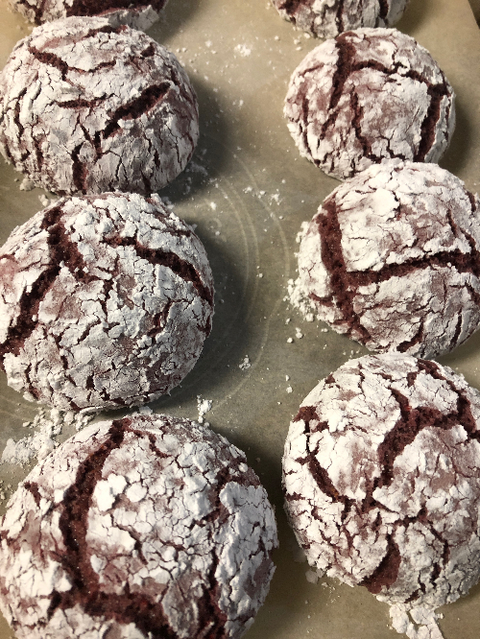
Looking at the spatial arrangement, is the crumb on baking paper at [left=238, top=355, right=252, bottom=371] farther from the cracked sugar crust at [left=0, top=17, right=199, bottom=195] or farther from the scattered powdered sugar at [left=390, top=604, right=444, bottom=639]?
the scattered powdered sugar at [left=390, top=604, right=444, bottom=639]

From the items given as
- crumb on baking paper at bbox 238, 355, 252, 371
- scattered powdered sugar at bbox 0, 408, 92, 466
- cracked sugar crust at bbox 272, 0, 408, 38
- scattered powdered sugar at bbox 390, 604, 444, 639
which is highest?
cracked sugar crust at bbox 272, 0, 408, 38

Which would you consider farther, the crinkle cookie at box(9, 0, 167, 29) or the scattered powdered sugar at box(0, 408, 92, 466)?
the crinkle cookie at box(9, 0, 167, 29)

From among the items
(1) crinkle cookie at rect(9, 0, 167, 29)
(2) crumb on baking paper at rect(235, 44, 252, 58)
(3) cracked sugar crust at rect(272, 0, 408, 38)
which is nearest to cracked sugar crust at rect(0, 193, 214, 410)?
(1) crinkle cookie at rect(9, 0, 167, 29)

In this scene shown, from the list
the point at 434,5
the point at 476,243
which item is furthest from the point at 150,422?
the point at 434,5

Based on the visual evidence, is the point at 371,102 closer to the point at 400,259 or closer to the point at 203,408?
the point at 400,259

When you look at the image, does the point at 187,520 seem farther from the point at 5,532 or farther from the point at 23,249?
the point at 23,249

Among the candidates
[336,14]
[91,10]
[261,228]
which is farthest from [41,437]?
[336,14]

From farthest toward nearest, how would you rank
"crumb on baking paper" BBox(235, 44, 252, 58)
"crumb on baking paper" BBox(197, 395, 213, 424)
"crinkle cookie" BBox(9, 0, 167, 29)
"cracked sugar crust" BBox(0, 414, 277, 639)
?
"crumb on baking paper" BBox(235, 44, 252, 58) < "crinkle cookie" BBox(9, 0, 167, 29) < "crumb on baking paper" BBox(197, 395, 213, 424) < "cracked sugar crust" BBox(0, 414, 277, 639)
